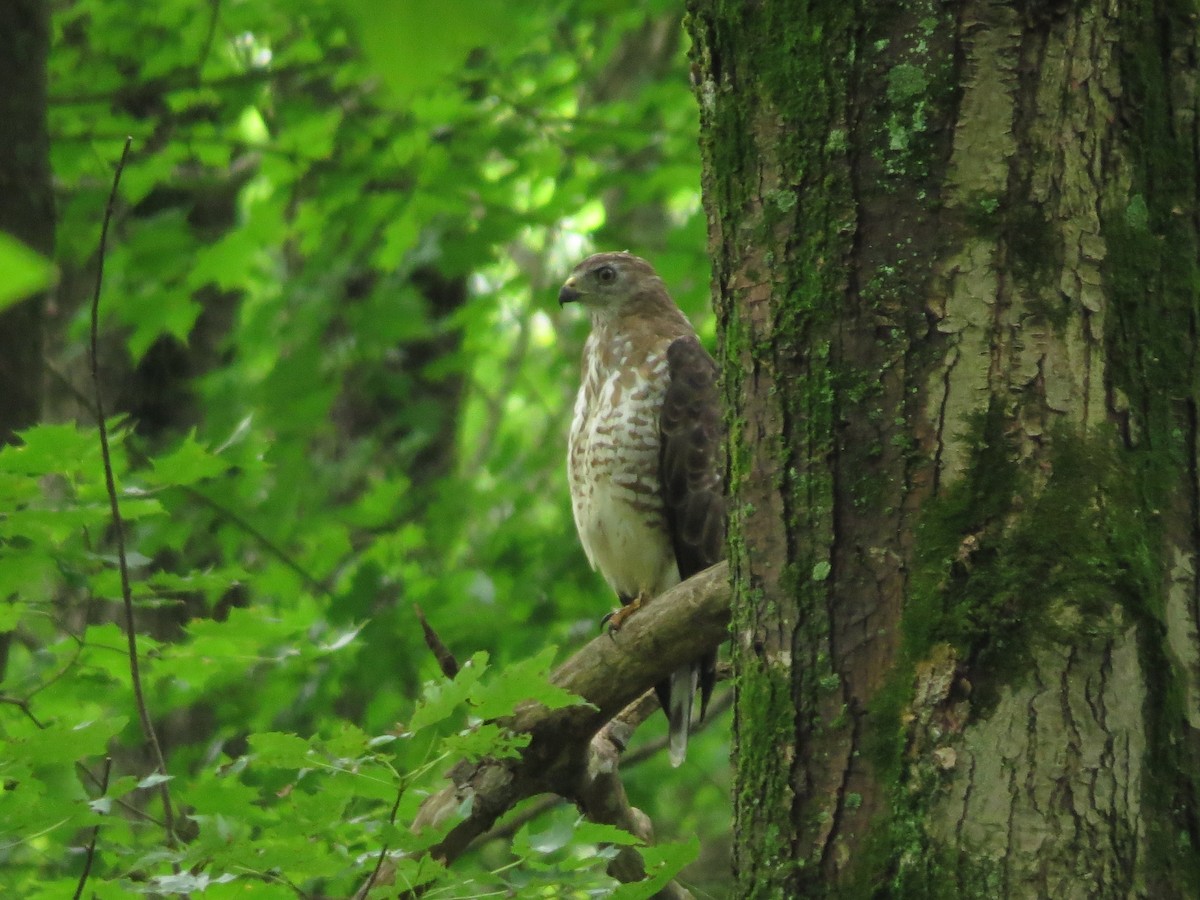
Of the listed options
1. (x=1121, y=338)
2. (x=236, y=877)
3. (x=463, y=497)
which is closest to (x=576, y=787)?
(x=236, y=877)

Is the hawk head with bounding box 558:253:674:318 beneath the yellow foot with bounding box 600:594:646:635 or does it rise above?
above

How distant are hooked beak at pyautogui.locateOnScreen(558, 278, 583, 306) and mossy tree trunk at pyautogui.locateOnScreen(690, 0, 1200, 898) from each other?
3.73 meters

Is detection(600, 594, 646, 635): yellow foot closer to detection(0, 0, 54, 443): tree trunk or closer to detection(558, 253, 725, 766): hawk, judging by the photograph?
detection(558, 253, 725, 766): hawk

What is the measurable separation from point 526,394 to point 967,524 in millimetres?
9045

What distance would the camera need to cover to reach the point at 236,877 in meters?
2.31

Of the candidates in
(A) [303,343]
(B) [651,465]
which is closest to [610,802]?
(B) [651,465]

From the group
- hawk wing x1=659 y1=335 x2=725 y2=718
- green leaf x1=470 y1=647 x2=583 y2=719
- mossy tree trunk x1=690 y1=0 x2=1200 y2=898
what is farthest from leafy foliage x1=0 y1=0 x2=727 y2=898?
mossy tree trunk x1=690 y1=0 x2=1200 y2=898

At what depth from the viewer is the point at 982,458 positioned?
1.85m

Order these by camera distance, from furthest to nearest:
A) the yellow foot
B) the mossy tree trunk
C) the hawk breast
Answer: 1. the hawk breast
2. the yellow foot
3. the mossy tree trunk

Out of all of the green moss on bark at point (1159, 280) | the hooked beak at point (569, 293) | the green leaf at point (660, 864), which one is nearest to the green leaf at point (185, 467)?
the green leaf at point (660, 864)

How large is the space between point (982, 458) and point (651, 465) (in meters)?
3.35

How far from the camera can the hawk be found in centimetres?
509

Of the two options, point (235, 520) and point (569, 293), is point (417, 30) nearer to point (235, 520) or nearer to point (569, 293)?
point (235, 520)

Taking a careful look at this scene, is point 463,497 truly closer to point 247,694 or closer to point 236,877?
point 247,694
